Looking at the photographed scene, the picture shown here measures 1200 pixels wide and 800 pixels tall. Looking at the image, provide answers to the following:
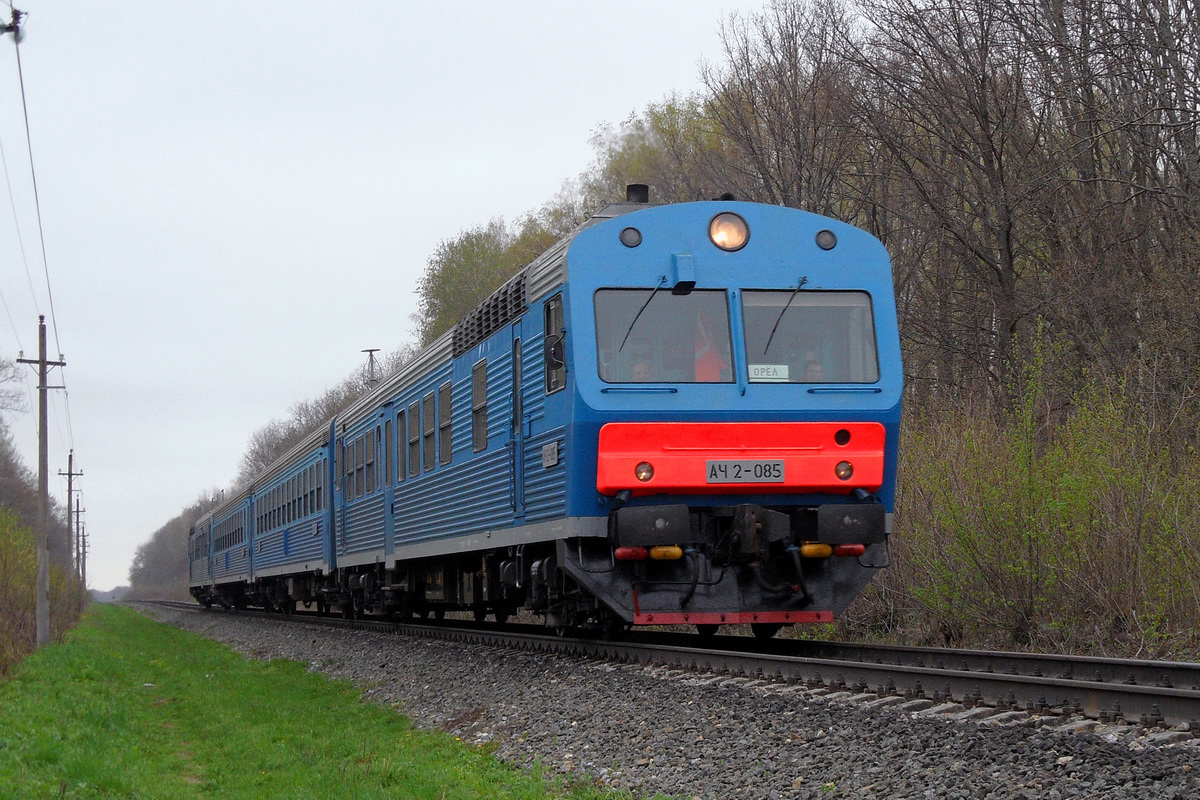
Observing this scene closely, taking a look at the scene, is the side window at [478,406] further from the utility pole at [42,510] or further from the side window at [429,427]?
the utility pole at [42,510]

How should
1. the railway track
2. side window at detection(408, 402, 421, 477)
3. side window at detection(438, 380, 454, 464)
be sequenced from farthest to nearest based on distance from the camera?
side window at detection(408, 402, 421, 477) < side window at detection(438, 380, 454, 464) < the railway track

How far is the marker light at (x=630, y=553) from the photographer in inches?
352

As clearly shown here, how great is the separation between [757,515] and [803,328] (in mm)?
1491

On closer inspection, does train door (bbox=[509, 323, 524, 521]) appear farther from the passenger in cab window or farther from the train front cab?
the passenger in cab window

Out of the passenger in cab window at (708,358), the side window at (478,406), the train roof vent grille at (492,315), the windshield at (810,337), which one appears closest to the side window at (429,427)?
the train roof vent grille at (492,315)

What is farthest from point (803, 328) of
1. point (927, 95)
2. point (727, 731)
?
point (927, 95)

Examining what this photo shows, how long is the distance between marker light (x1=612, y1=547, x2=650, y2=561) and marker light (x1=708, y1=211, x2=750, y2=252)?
7.57 ft

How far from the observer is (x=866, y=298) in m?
9.73

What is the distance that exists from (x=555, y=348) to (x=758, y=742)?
401 cm

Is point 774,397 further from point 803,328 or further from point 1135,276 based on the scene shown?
point 1135,276

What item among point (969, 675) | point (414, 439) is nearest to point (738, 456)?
point (969, 675)

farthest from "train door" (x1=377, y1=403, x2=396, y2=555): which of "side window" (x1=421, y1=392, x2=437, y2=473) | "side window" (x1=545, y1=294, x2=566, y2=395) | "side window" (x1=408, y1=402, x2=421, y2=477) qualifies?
"side window" (x1=545, y1=294, x2=566, y2=395)

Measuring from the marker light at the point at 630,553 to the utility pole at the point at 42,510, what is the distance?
48.7 feet

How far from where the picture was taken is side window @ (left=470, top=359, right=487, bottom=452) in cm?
1166
